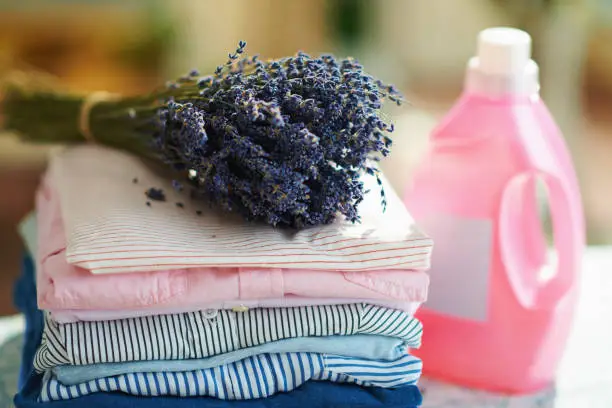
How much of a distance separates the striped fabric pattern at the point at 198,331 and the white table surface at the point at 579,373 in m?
0.13

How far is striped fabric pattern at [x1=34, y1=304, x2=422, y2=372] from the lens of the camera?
560 mm

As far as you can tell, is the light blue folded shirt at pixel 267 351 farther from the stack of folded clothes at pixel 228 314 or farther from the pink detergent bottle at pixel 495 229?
the pink detergent bottle at pixel 495 229

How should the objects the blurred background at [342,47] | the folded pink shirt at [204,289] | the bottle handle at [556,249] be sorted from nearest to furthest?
1. the folded pink shirt at [204,289]
2. the bottle handle at [556,249]
3. the blurred background at [342,47]

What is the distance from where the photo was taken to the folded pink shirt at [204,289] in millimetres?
553

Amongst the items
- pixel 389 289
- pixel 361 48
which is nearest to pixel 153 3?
pixel 361 48

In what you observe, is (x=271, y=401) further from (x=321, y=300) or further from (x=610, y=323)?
(x=610, y=323)

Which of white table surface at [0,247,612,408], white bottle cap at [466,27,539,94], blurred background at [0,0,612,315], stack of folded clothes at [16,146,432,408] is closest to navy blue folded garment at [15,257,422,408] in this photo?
stack of folded clothes at [16,146,432,408]

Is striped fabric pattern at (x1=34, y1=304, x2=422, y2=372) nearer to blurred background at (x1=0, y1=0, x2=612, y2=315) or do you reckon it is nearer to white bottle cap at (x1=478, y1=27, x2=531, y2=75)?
white bottle cap at (x1=478, y1=27, x2=531, y2=75)

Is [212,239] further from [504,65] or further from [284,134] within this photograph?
[504,65]

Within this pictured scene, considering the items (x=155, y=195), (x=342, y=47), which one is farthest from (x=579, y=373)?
(x=342, y=47)

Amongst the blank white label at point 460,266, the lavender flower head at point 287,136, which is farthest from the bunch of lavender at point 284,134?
the blank white label at point 460,266

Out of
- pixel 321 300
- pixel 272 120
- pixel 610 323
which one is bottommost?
pixel 610 323

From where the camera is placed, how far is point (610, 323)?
0.83 m

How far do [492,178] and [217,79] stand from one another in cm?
24
